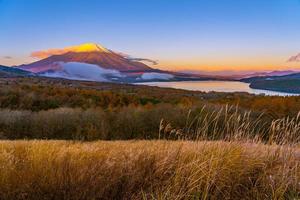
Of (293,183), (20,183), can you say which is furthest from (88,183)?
(293,183)

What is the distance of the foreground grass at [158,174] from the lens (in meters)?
5.28

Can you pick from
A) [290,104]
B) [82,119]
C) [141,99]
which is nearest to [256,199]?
[82,119]

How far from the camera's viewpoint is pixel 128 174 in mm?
5664

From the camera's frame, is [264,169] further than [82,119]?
No

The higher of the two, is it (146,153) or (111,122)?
(146,153)

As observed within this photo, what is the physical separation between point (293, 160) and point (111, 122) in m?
25.4

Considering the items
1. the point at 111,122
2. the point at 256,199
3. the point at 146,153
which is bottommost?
the point at 111,122

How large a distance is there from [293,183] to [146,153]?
2.19 m

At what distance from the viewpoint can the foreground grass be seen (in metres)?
5.28

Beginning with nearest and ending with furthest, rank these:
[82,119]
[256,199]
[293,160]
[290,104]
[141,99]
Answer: [256,199] → [293,160] → [82,119] → [290,104] → [141,99]

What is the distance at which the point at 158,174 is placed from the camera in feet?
18.8

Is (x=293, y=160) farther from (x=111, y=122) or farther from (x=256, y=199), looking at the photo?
(x=111, y=122)

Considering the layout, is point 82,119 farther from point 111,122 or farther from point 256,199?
point 256,199

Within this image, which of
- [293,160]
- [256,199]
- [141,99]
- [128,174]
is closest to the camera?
[256,199]
